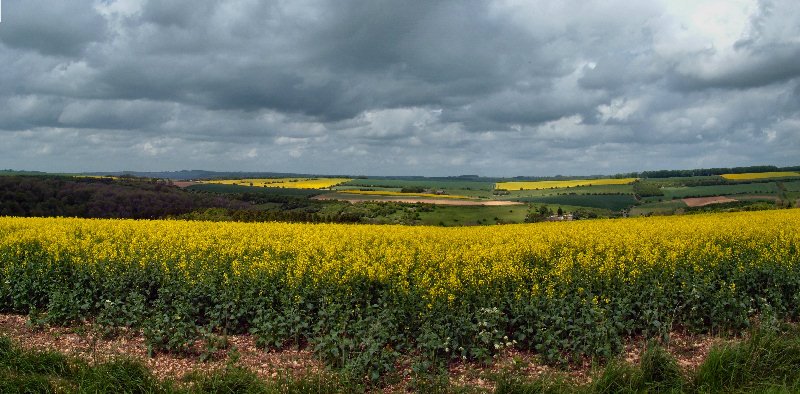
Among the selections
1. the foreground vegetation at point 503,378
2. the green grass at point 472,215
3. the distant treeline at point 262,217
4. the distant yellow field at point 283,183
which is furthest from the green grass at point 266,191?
the foreground vegetation at point 503,378

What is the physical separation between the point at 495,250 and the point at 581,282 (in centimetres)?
293

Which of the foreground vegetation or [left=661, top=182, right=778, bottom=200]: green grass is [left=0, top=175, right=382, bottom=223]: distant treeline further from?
[left=661, top=182, right=778, bottom=200]: green grass

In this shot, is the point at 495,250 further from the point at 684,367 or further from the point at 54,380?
the point at 54,380

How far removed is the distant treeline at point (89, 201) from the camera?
45844mm

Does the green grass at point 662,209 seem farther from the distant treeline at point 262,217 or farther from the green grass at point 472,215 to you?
the distant treeline at point 262,217

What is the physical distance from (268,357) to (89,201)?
162 ft

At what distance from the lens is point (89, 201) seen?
49562 millimetres

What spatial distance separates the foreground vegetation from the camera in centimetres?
738

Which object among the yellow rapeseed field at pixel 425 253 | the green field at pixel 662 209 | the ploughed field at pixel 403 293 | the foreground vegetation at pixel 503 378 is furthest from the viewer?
the green field at pixel 662 209

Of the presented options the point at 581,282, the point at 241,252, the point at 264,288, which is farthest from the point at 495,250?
the point at 241,252

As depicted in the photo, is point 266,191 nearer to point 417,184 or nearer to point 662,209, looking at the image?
point 662,209

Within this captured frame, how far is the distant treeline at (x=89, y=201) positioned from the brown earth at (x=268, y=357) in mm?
35860

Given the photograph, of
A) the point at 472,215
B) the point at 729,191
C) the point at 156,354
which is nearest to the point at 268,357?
the point at 156,354

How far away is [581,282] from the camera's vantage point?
35.2 ft
